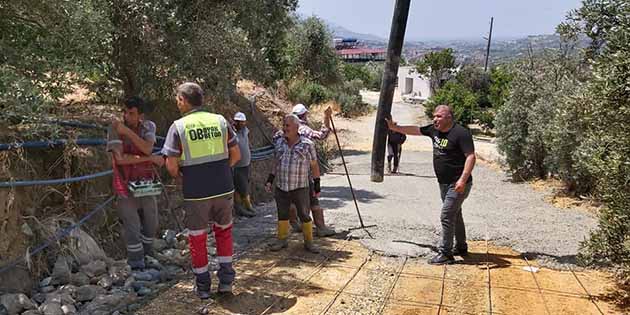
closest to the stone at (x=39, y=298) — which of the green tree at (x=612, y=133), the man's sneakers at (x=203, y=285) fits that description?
the man's sneakers at (x=203, y=285)

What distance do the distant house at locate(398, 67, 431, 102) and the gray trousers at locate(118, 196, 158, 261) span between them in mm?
42358

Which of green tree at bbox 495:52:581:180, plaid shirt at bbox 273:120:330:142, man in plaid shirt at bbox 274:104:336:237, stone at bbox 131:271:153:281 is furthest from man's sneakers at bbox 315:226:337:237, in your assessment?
green tree at bbox 495:52:581:180

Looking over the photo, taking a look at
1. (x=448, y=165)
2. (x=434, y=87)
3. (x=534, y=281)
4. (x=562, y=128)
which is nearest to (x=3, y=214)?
(x=448, y=165)

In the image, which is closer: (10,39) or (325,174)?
(10,39)

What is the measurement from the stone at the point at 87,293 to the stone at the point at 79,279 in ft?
0.32

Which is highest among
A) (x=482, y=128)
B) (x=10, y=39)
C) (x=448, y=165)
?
(x=10, y=39)

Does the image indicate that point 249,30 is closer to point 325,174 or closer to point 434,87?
point 325,174

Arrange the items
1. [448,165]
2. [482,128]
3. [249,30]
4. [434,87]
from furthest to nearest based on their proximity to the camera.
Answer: [434,87] → [482,128] → [249,30] → [448,165]

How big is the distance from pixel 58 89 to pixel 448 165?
3681 millimetres

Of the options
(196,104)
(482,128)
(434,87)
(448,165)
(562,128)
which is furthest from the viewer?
(434,87)

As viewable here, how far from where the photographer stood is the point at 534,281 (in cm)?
518

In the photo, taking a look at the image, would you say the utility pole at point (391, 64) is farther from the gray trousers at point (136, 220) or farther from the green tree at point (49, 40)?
the green tree at point (49, 40)

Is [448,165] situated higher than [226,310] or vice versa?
[448,165]

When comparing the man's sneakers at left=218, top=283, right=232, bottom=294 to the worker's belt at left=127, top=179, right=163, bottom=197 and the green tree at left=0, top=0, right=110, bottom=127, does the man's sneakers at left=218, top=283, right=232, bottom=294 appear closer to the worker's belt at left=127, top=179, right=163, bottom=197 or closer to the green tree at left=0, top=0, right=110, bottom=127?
the worker's belt at left=127, top=179, right=163, bottom=197
